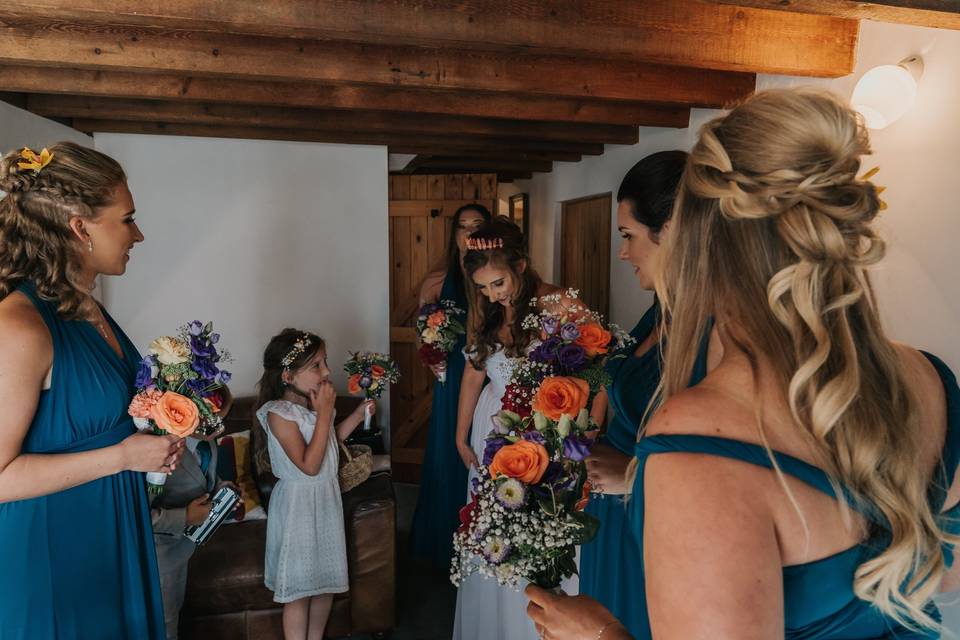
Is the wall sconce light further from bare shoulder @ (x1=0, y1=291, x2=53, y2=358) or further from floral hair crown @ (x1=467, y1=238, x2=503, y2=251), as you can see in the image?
bare shoulder @ (x1=0, y1=291, x2=53, y2=358)

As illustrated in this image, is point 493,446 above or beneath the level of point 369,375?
above

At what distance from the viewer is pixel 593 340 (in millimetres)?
1522

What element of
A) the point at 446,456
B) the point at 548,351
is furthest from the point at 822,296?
the point at 446,456

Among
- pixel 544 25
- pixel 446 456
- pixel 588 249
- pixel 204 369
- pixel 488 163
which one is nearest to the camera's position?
pixel 204 369

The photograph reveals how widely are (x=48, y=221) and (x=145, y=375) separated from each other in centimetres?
44

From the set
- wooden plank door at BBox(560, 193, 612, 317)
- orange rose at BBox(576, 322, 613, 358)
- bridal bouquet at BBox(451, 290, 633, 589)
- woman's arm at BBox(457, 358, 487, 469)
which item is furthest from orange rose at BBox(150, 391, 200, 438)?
wooden plank door at BBox(560, 193, 612, 317)

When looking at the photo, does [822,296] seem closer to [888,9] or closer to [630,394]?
[630,394]

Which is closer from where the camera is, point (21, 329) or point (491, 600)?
point (21, 329)

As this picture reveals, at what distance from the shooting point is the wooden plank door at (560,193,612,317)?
4.48m

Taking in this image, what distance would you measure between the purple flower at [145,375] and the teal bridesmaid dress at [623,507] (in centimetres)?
122

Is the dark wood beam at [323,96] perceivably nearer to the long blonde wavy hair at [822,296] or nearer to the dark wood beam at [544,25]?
the dark wood beam at [544,25]

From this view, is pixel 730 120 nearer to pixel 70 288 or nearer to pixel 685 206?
pixel 685 206

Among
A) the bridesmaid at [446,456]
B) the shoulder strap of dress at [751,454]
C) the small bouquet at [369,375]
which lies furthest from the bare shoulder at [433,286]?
the shoulder strap of dress at [751,454]

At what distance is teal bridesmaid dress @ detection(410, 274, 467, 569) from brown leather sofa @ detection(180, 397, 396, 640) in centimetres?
75
